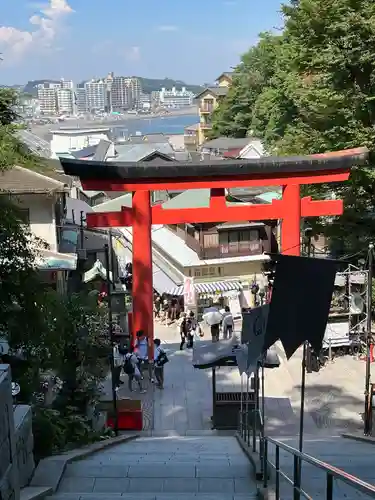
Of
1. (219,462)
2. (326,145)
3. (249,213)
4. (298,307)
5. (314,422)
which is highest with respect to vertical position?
(326,145)

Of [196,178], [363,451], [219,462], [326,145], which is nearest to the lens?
[219,462]

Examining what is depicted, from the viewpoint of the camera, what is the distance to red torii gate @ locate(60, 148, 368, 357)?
60.0ft

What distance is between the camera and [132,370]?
52.5ft

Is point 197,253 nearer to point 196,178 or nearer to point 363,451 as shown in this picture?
point 196,178

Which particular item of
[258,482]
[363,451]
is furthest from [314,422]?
[258,482]

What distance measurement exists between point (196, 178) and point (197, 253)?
734cm

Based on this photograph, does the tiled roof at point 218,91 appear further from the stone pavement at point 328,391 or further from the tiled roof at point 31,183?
the stone pavement at point 328,391

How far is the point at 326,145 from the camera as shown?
867 inches

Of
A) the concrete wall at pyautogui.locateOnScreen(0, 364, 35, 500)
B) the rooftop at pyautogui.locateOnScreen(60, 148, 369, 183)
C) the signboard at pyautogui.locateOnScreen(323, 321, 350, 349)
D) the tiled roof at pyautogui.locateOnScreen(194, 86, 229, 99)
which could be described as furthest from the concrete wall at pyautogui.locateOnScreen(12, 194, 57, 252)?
the tiled roof at pyautogui.locateOnScreen(194, 86, 229, 99)

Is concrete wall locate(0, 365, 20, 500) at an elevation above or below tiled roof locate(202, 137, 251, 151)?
below

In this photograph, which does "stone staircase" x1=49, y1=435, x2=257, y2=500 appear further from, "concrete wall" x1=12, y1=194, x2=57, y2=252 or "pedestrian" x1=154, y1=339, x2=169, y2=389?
"concrete wall" x1=12, y1=194, x2=57, y2=252

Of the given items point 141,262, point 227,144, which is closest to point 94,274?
point 141,262

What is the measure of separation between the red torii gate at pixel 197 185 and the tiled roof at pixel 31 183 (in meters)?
1.53

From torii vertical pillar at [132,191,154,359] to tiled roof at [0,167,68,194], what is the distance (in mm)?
2672
